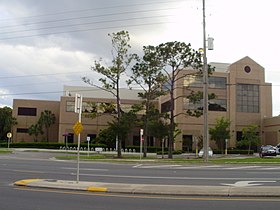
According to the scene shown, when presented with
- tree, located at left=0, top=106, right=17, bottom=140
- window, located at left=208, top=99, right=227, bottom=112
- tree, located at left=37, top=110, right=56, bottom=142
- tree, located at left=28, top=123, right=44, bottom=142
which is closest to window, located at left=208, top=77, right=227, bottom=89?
window, located at left=208, top=99, right=227, bottom=112

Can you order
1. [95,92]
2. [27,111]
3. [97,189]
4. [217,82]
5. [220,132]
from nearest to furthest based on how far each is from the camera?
[97,189]
[220,132]
[217,82]
[27,111]
[95,92]

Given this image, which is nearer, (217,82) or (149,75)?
(149,75)

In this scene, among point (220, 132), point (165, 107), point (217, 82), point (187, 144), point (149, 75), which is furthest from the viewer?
point (165, 107)

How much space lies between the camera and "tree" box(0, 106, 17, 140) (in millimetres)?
77562

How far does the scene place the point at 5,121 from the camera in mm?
80500

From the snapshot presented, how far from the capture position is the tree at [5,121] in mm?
77562

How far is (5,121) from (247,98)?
1915 inches

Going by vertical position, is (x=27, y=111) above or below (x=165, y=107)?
below

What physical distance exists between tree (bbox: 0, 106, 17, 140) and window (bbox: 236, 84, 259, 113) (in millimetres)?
43721

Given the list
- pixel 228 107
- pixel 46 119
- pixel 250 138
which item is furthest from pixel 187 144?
pixel 46 119

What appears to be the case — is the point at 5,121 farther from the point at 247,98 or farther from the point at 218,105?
the point at 247,98

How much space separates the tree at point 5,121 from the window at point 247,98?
43.7 meters

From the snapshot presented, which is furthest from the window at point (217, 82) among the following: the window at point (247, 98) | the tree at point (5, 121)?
the tree at point (5, 121)

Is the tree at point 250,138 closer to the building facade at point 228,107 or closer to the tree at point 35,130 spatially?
the building facade at point 228,107
